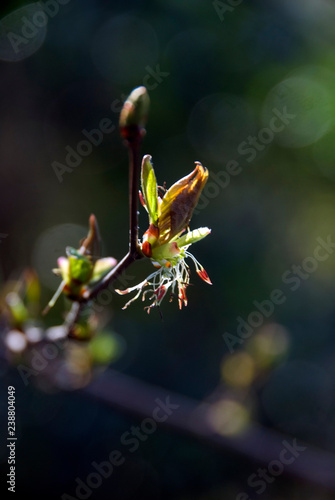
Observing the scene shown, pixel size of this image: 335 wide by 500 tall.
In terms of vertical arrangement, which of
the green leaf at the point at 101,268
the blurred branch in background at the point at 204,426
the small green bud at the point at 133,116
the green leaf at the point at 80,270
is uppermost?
the small green bud at the point at 133,116

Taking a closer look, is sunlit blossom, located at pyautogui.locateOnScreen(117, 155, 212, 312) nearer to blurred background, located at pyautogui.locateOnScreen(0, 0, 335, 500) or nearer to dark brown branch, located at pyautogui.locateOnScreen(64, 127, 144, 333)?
dark brown branch, located at pyautogui.locateOnScreen(64, 127, 144, 333)

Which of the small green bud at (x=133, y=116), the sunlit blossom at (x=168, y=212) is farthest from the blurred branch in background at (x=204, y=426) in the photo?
the small green bud at (x=133, y=116)

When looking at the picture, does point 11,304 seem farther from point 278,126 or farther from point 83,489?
point 278,126

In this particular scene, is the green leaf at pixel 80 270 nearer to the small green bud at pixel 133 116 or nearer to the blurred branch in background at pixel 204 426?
the small green bud at pixel 133 116

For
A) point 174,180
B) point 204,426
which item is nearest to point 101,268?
point 204,426

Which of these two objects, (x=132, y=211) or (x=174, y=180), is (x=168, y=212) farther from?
(x=174, y=180)

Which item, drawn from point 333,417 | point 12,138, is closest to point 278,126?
point 12,138

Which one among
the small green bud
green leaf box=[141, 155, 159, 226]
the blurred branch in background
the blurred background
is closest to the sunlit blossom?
green leaf box=[141, 155, 159, 226]
